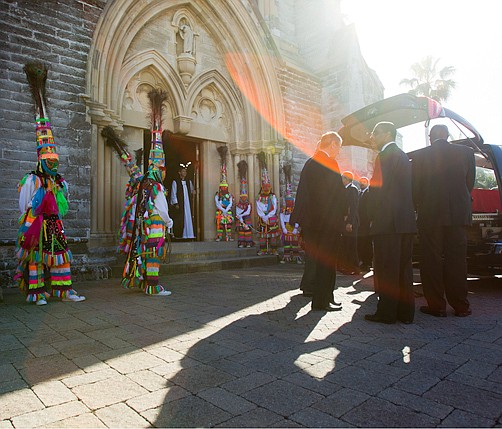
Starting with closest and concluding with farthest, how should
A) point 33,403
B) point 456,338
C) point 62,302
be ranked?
1. point 33,403
2. point 456,338
3. point 62,302

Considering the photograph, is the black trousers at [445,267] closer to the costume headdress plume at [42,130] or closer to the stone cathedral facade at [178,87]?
the stone cathedral facade at [178,87]

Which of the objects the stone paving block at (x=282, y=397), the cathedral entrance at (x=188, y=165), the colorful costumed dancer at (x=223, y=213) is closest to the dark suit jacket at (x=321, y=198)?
the stone paving block at (x=282, y=397)

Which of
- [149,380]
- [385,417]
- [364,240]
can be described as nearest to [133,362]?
[149,380]

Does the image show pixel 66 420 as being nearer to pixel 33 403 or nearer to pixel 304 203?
pixel 33 403

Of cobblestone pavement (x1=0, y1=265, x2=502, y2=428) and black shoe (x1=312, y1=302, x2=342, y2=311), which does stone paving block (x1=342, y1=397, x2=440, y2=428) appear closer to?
cobblestone pavement (x1=0, y1=265, x2=502, y2=428)

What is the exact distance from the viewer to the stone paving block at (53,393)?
6.55ft

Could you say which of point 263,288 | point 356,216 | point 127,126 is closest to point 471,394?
point 263,288

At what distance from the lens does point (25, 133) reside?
6.66 meters

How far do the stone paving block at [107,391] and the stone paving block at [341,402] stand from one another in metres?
0.95

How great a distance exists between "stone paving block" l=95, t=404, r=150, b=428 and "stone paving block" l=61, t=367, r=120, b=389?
1.37 ft

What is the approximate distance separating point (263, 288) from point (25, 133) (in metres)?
4.85

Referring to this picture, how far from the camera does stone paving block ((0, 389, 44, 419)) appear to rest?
1.87m

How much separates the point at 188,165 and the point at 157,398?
9869 mm

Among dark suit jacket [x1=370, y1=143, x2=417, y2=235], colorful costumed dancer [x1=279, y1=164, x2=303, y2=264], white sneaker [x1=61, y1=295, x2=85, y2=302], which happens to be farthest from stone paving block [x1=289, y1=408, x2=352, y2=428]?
colorful costumed dancer [x1=279, y1=164, x2=303, y2=264]
